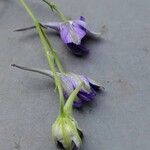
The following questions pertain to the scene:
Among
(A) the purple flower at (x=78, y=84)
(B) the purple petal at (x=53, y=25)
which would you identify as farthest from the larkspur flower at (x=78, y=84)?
(B) the purple petal at (x=53, y=25)

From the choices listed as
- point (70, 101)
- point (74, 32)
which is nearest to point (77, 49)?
point (74, 32)

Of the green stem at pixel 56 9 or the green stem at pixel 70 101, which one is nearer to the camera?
the green stem at pixel 70 101

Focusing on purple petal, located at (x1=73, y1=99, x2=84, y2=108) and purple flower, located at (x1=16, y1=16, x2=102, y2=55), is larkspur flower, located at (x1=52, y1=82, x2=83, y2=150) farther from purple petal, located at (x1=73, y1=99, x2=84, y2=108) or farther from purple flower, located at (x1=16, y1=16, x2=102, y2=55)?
purple flower, located at (x1=16, y1=16, x2=102, y2=55)

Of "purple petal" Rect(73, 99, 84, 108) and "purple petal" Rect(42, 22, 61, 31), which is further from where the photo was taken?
"purple petal" Rect(42, 22, 61, 31)

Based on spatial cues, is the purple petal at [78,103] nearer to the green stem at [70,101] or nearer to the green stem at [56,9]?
the green stem at [70,101]

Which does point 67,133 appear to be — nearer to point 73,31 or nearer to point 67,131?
point 67,131

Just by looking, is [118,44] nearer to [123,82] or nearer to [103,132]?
[123,82]

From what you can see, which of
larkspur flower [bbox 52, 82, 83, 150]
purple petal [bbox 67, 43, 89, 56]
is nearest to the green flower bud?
larkspur flower [bbox 52, 82, 83, 150]
